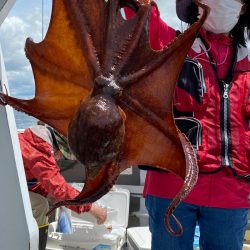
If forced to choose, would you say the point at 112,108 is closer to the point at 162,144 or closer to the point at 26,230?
the point at 162,144

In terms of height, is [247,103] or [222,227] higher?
[247,103]

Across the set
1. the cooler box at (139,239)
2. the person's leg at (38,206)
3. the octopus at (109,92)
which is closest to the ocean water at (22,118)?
the octopus at (109,92)

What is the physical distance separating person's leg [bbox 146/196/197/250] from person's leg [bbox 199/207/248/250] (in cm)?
7

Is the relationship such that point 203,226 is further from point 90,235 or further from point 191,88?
point 90,235

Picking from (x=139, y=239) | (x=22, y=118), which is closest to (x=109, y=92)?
(x=22, y=118)

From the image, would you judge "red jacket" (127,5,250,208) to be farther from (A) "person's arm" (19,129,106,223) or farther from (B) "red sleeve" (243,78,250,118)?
(A) "person's arm" (19,129,106,223)

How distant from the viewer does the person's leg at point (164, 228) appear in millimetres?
2084

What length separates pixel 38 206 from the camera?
12.1ft

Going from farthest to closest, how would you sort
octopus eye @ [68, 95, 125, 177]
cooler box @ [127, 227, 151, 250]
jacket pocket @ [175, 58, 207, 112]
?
cooler box @ [127, 227, 151, 250] < jacket pocket @ [175, 58, 207, 112] < octopus eye @ [68, 95, 125, 177]

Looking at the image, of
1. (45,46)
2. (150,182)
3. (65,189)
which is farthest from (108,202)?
(45,46)

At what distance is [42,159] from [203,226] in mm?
1521

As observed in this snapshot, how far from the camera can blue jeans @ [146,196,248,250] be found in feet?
6.85

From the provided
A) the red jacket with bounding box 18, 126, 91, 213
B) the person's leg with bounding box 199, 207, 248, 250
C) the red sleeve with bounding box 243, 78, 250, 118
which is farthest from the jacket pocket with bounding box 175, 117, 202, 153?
the red jacket with bounding box 18, 126, 91, 213

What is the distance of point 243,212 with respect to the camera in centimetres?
214
